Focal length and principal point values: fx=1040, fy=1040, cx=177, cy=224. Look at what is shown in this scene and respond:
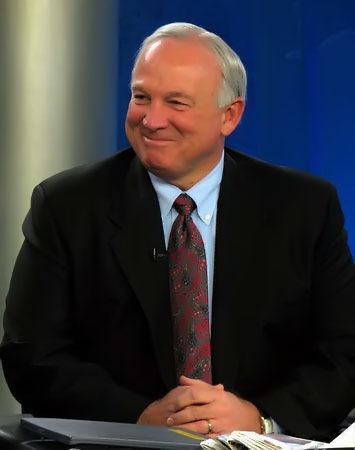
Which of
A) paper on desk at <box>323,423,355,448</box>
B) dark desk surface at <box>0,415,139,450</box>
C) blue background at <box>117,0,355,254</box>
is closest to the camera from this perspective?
paper on desk at <box>323,423,355,448</box>

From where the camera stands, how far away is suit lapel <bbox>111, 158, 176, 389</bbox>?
2.18 metres

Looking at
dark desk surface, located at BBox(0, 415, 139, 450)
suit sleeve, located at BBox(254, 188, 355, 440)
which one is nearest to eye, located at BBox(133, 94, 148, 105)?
suit sleeve, located at BBox(254, 188, 355, 440)

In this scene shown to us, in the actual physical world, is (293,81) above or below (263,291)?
above

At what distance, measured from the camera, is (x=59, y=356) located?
2.15m

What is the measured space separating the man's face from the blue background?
2.80 feet

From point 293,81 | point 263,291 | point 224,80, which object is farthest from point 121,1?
point 263,291

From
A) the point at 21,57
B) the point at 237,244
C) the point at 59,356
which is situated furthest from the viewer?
the point at 21,57

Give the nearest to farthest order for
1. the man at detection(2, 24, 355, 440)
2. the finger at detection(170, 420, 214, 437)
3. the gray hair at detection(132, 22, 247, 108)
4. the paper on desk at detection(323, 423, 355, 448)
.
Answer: the paper on desk at detection(323, 423, 355, 448) < the finger at detection(170, 420, 214, 437) < the man at detection(2, 24, 355, 440) < the gray hair at detection(132, 22, 247, 108)

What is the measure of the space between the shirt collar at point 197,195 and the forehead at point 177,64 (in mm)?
222

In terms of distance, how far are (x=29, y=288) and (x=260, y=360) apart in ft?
1.71

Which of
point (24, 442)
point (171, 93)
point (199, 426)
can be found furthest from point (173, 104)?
point (24, 442)

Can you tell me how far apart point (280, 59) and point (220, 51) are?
886 mm

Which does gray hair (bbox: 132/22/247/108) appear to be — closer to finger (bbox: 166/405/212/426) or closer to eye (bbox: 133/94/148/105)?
eye (bbox: 133/94/148/105)

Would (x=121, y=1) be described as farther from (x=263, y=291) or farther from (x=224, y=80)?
(x=263, y=291)
